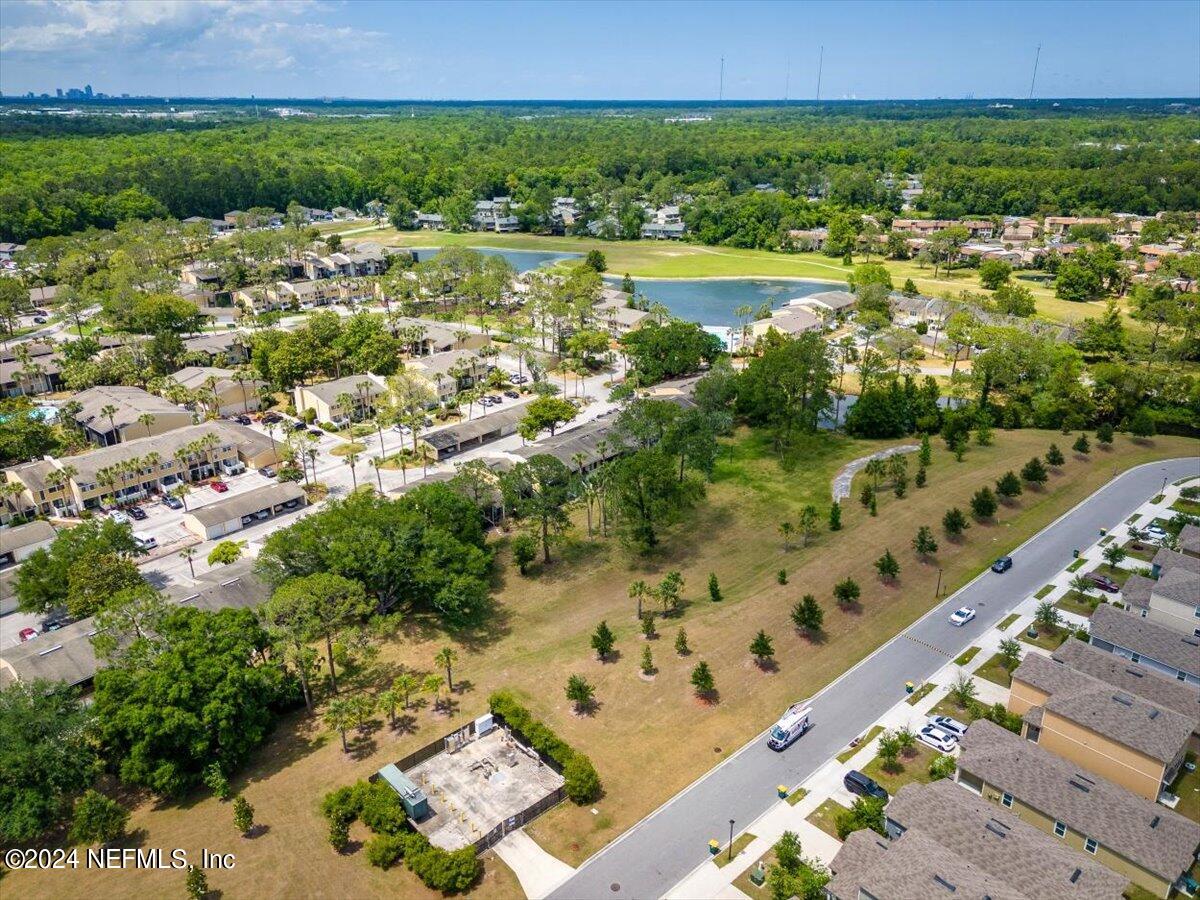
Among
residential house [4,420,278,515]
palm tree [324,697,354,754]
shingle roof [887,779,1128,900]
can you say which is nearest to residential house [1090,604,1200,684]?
shingle roof [887,779,1128,900]

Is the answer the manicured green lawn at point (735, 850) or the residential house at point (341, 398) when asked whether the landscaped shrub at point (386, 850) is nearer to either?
the manicured green lawn at point (735, 850)

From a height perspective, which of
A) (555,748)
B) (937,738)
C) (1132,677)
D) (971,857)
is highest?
(1132,677)

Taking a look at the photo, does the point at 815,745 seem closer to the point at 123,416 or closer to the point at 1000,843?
the point at 1000,843

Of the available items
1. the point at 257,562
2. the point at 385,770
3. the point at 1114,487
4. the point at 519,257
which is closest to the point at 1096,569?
the point at 1114,487

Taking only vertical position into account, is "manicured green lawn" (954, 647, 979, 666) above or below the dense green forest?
below

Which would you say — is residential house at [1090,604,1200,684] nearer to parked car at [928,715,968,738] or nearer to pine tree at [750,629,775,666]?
parked car at [928,715,968,738]

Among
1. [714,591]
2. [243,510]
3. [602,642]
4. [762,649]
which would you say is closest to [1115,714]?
[762,649]
